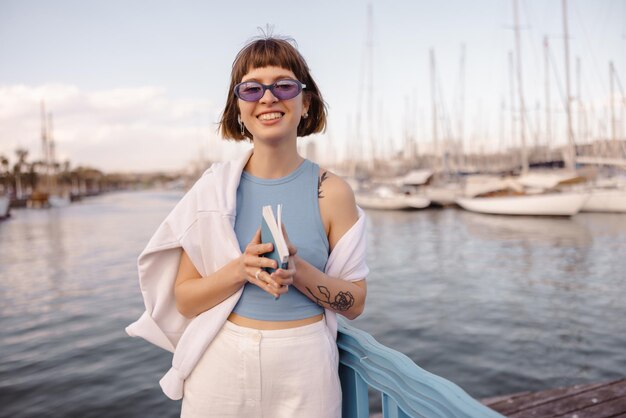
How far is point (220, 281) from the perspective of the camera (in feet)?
5.00

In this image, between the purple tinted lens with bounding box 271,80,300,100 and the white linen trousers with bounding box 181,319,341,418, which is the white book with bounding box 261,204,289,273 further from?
the purple tinted lens with bounding box 271,80,300,100

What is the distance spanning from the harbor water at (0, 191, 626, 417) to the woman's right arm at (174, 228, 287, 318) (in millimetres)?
5359

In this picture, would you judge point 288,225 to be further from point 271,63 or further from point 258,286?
point 271,63

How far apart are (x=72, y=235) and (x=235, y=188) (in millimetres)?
30188

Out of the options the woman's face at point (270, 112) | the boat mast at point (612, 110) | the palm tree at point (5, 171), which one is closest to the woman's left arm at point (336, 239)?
the woman's face at point (270, 112)

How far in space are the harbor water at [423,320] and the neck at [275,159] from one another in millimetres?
5603

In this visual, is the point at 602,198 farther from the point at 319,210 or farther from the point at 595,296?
the point at 319,210

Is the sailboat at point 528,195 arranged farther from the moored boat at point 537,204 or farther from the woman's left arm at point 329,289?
the woman's left arm at point 329,289

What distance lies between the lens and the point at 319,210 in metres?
1.65

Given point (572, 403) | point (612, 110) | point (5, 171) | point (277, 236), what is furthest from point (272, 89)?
point (5, 171)

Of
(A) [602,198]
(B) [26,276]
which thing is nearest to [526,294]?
Answer: (B) [26,276]

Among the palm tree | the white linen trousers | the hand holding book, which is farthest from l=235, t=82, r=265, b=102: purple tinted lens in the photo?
the palm tree

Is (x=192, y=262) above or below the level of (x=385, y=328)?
above

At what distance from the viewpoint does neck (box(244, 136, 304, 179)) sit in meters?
1.69
